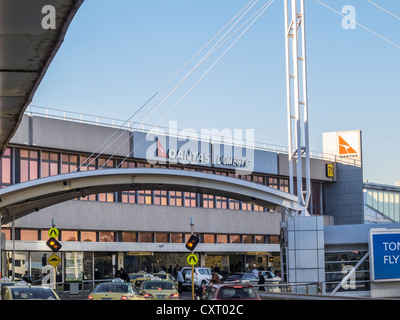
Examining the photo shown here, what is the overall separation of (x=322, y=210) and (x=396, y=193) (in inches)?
583

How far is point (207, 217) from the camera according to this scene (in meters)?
66.8

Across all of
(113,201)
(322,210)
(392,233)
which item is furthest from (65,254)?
(322,210)

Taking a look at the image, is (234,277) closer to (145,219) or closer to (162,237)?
(145,219)

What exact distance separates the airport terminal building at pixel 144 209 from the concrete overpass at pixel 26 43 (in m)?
31.3

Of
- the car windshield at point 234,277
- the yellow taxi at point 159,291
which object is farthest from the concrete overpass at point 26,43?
the car windshield at point 234,277

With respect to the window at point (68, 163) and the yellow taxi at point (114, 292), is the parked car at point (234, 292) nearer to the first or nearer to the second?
the yellow taxi at point (114, 292)

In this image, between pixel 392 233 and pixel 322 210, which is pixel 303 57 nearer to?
pixel 392 233

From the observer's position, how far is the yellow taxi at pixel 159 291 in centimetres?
3002

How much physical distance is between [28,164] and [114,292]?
1140 inches

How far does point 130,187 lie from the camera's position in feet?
128

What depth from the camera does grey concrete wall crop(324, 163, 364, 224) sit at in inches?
3068

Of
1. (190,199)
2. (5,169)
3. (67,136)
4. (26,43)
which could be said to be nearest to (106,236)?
(67,136)

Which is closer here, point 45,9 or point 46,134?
point 45,9

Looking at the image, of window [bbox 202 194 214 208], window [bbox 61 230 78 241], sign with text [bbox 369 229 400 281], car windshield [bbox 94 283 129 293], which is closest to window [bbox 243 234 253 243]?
window [bbox 202 194 214 208]
